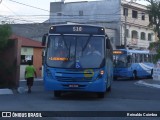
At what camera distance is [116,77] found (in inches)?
1686

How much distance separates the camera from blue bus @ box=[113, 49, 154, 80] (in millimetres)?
41031

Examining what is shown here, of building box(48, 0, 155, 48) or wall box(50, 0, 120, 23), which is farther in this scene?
wall box(50, 0, 120, 23)

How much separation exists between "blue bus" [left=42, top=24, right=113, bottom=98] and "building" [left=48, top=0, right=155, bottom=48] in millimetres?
41402

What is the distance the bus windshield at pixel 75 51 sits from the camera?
18953 millimetres

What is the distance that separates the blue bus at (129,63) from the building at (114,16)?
1719 centimetres

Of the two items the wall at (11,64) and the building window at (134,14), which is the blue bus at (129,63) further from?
the building window at (134,14)

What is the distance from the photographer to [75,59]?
19.0 metres

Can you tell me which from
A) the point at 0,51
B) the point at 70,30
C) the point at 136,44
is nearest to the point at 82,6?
the point at 136,44

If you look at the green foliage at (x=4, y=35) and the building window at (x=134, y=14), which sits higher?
the building window at (x=134, y=14)

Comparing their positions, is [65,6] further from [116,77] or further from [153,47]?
[153,47]

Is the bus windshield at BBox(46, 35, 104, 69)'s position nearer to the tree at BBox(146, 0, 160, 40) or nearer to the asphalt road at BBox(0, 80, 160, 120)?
the asphalt road at BBox(0, 80, 160, 120)

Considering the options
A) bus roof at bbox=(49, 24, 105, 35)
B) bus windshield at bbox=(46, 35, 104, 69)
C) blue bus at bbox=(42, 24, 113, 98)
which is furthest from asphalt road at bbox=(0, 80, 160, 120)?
bus roof at bbox=(49, 24, 105, 35)

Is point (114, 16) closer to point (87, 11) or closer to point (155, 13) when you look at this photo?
point (87, 11)

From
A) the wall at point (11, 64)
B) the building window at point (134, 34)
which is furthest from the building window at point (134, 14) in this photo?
the wall at point (11, 64)
